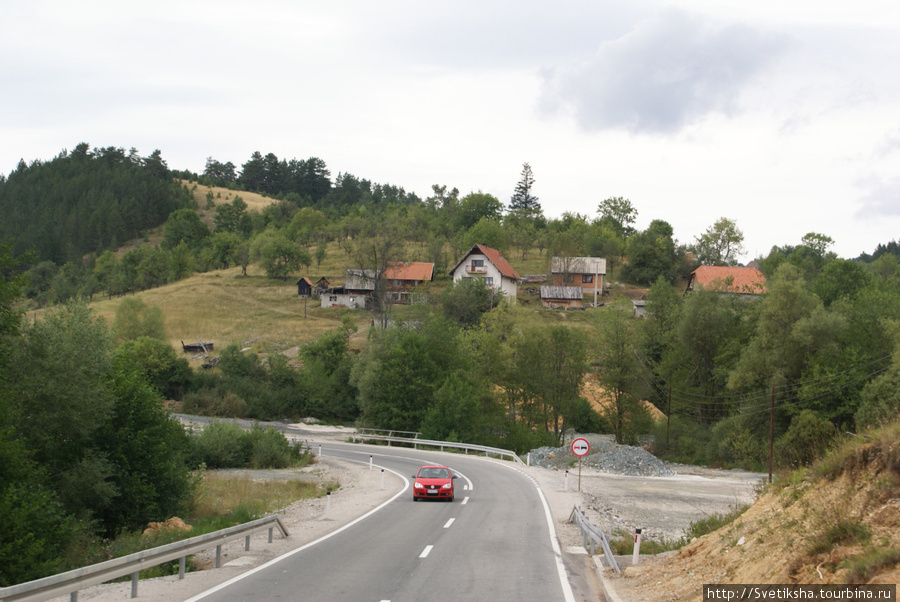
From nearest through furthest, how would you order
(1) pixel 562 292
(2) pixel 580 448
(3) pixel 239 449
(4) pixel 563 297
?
(2) pixel 580 448
(3) pixel 239 449
(4) pixel 563 297
(1) pixel 562 292

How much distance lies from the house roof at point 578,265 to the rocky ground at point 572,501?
182 feet

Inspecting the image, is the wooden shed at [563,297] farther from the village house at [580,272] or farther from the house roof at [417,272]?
the house roof at [417,272]

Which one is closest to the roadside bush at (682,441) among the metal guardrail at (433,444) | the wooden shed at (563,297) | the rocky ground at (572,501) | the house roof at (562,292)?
the rocky ground at (572,501)

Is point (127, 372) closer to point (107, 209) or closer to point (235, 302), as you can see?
point (235, 302)

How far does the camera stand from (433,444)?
5022cm

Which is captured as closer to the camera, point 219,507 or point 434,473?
point 219,507

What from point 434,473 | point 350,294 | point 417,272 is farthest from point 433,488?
point 417,272

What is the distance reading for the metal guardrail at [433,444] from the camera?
4470 centimetres

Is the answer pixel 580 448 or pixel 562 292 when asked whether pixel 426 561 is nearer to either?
pixel 580 448

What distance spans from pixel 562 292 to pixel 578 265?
26.7 ft

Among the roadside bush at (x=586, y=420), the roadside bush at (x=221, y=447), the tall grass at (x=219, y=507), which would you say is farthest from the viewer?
the roadside bush at (x=586, y=420)

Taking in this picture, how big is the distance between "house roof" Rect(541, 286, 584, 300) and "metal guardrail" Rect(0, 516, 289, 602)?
8529cm

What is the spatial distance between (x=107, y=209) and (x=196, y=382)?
11926 cm

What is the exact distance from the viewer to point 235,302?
9769cm
